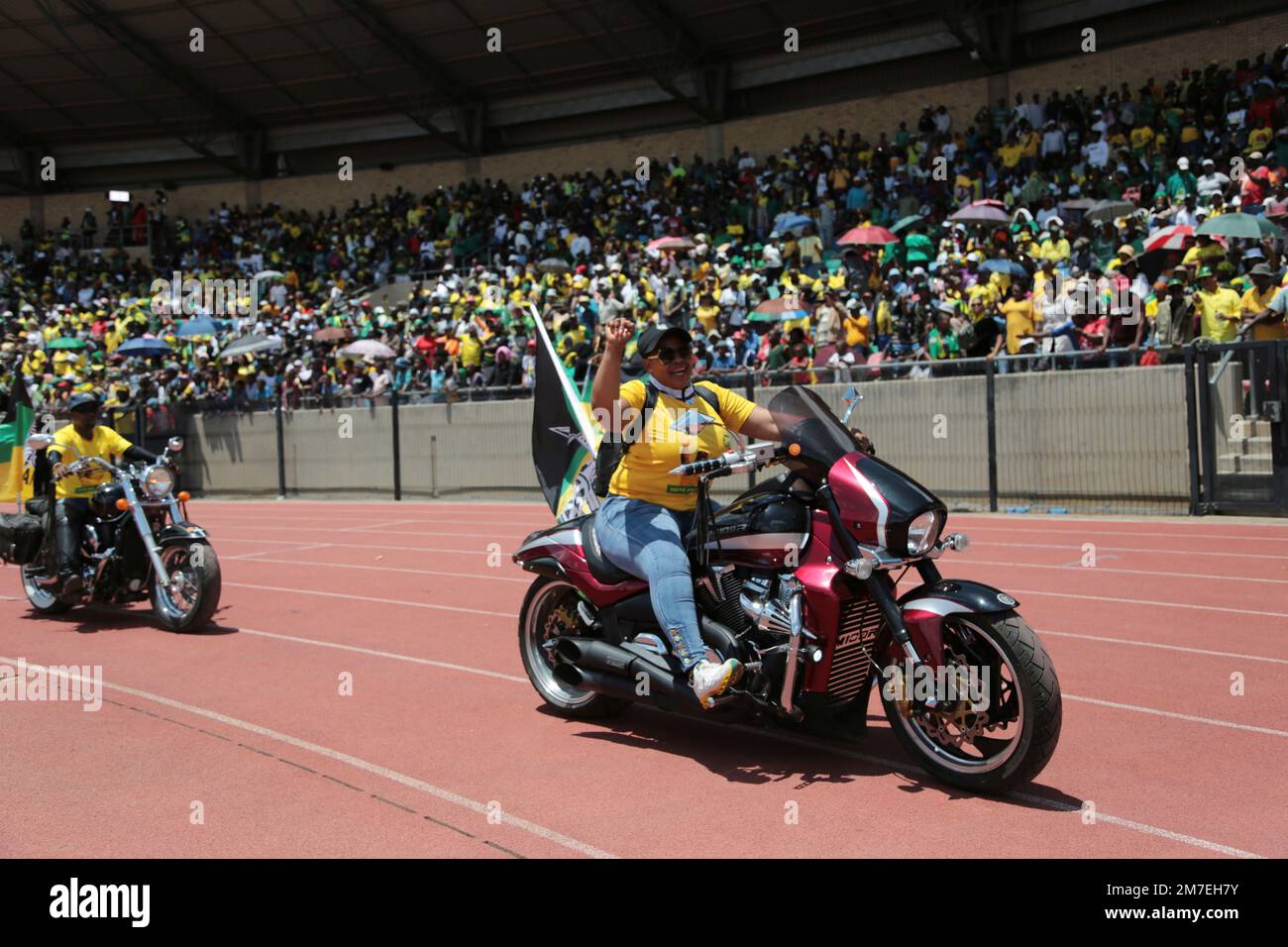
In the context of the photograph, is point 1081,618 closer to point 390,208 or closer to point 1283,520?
point 1283,520

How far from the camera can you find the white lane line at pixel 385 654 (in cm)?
752

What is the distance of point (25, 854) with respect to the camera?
458 centimetres

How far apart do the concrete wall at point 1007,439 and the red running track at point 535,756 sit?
4.62m

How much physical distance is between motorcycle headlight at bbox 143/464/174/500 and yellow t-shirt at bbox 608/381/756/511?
489 cm

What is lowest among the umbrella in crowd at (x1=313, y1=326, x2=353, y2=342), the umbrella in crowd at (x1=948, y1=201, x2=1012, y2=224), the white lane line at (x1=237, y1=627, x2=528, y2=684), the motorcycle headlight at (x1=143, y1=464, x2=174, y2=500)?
the white lane line at (x1=237, y1=627, x2=528, y2=684)

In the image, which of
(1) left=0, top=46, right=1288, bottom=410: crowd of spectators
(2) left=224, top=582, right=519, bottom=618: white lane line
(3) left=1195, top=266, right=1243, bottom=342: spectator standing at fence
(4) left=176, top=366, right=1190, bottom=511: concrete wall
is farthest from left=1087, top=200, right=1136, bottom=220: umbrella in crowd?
(2) left=224, top=582, right=519, bottom=618: white lane line

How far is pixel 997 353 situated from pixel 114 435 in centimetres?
1064

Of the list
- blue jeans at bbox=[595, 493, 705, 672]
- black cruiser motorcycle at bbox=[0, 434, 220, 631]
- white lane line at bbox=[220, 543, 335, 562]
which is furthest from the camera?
white lane line at bbox=[220, 543, 335, 562]

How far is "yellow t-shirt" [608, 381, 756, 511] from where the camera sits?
5.78 m

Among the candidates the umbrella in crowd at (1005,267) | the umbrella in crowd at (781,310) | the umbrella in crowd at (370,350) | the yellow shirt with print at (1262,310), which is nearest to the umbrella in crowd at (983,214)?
the umbrella in crowd at (1005,267)

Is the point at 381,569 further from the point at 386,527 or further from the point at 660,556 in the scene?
the point at 660,556

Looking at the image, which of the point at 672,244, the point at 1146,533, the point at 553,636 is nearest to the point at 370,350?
the point at 672,244

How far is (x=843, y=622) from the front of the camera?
16.8 ft

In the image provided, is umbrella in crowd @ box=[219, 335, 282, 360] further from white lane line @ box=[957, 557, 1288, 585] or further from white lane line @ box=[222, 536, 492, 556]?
white lane line @ box=[957, 557, 1288, 585]
